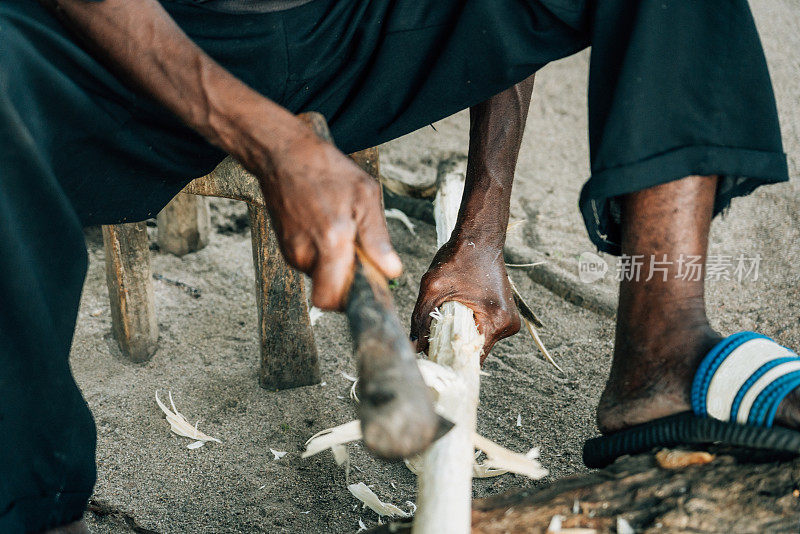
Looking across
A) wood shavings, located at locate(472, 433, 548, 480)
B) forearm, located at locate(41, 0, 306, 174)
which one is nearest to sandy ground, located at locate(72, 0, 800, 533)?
wood shavings, located at locate(472, 433, 548, 480)

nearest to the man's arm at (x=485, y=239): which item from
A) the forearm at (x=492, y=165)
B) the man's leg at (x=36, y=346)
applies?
the forearm at (x=492, y=165)

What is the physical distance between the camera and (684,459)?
3.29 ft

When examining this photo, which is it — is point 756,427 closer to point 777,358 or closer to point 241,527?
point 777,358

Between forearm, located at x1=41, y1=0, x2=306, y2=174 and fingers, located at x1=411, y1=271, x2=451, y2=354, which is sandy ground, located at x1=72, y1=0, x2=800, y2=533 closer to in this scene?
fingers, located at x1=411, y1=271, x2=451, y2=354

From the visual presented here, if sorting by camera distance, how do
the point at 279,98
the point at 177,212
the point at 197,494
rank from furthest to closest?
the point at 177,212, the point at 197,494, the point at 279,98

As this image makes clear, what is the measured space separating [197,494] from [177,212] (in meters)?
1.17

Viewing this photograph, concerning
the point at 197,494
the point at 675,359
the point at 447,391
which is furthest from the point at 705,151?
the point at 197,494

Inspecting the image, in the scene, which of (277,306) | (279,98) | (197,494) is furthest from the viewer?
(277,306)

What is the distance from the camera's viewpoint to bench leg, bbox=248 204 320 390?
69.6 inches

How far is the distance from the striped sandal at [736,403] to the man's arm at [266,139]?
514mm

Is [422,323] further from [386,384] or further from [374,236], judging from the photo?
[386,384]

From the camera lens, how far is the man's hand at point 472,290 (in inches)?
57.9

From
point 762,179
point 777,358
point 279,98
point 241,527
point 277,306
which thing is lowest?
point 241,527

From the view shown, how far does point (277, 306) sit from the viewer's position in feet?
5.88
